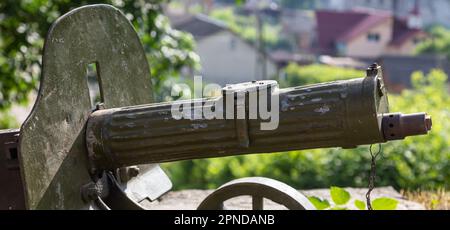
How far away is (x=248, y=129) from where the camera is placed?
3926 millimetres

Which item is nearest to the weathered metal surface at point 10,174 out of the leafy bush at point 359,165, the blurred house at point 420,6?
the leafy bush at point 359,165

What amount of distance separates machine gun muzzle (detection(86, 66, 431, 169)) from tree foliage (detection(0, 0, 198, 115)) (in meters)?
3.80

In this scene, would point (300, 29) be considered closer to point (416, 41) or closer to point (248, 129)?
point (416, 41)

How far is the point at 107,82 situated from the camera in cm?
444

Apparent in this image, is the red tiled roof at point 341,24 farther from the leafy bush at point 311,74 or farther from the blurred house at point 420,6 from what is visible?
the blurred house at point 420,6

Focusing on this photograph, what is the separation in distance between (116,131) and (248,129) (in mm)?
652

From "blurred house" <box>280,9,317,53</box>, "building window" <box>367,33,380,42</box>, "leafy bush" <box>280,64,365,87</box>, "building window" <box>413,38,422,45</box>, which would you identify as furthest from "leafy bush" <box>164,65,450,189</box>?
"blurred house" <box>280,9,317,53</box>

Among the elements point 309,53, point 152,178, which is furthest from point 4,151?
point 309,53

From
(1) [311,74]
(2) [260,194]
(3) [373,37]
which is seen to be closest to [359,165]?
(2) [260,194]

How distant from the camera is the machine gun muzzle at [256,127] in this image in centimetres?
377

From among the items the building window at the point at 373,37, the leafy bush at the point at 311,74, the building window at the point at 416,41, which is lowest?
the leafy bush at the point at 311,74

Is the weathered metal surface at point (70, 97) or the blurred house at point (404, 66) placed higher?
the weathered metal surface at point (70, 97)

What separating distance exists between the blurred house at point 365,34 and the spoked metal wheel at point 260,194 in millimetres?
41721
